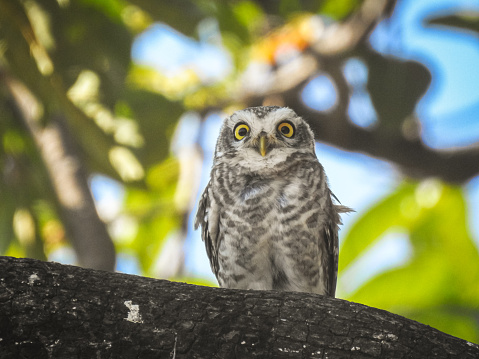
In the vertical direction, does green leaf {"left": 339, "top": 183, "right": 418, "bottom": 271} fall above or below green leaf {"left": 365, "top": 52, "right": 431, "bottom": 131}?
below

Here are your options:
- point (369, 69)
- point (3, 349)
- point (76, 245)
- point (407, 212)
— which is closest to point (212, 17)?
point (369, 69)

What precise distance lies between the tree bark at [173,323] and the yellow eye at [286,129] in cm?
160

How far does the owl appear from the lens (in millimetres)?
3248

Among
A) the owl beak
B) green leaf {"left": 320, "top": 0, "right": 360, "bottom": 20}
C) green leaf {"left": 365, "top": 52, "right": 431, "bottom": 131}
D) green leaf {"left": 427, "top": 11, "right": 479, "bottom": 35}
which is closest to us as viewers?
the owl beak

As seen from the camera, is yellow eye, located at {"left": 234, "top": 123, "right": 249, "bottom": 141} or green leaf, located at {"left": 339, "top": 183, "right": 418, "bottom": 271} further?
Result: green leaf, located at {"left": 339, "top": 183, "right": 418, "bottom": 271}

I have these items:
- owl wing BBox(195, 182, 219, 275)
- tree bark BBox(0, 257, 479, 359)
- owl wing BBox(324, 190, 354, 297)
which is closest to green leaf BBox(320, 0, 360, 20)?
owl wing BBox(324, 190, 354, 297)

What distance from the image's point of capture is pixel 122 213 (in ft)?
18.6

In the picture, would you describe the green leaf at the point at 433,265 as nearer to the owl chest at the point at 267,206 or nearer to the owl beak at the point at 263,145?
the owl chest at the point at 267,206

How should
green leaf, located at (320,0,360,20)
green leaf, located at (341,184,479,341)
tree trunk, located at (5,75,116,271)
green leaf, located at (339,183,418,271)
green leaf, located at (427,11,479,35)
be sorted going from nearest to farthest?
tree trunk, located at (5,75,116,271) < green leaf, located at (427,11,479,35) < green leaf, located at (341,184,479,341) < green leaf, located at (339,183,418,271) < green leaf, located at (320,0,360,20)

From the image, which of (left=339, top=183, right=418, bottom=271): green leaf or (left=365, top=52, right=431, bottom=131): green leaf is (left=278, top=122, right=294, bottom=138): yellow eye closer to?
(left=365, top=52, right=431, bottom=131): green leaf

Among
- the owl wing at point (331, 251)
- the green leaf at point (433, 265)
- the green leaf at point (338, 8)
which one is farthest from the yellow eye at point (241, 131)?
the green leaf at point (338, 8)

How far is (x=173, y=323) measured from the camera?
2.05m

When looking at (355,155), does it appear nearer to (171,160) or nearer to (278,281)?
(171,160)

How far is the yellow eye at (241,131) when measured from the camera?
363 cm
